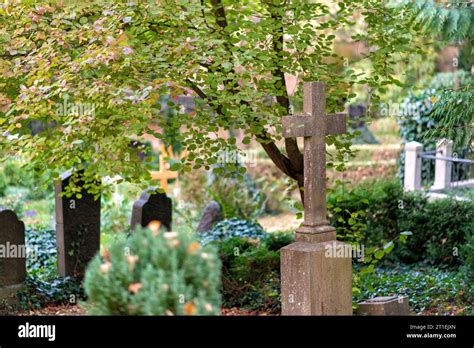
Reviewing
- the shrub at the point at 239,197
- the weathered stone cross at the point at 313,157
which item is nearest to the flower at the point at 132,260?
the weathered stone cross at the point at 313,157

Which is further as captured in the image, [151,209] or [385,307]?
[151,209]

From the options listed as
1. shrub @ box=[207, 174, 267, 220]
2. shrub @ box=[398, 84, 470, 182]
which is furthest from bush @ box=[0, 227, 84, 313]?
shrub @ box=[398, 84, 470, 182]

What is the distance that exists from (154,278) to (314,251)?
212 centimetres

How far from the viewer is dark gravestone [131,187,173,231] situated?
422 inches

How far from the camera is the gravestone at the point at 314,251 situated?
6.59 metres

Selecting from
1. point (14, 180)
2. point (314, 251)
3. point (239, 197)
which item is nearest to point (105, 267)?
point (314, 251)

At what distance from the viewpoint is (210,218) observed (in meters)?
14.0

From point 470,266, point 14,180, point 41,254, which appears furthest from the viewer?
point 14,180

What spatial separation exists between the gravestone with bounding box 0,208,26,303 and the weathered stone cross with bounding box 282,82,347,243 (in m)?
4.24

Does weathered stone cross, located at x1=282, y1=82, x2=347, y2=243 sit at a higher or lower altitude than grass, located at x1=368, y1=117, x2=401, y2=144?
lower

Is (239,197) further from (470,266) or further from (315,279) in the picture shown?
(315,279)

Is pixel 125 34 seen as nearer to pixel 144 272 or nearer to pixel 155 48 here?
pixel 155 48

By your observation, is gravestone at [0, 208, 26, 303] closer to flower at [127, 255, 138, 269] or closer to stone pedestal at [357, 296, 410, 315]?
stone pedestal at [357, 296, 410, 315]

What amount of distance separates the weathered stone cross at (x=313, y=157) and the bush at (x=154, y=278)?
201 centimetres
